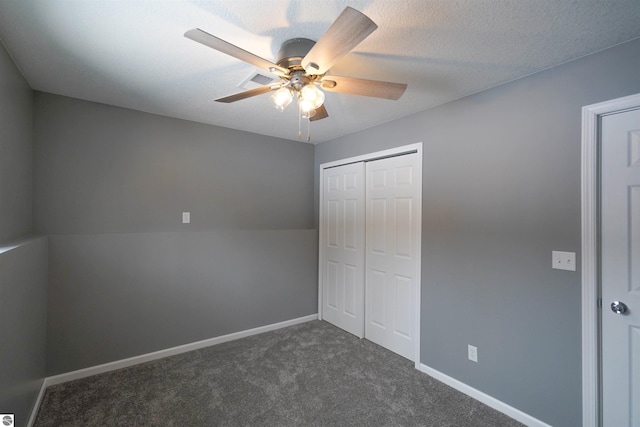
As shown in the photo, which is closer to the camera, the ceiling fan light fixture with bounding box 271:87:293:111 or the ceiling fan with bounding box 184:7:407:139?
the ceiling fan with bounding box 184:7:407:139

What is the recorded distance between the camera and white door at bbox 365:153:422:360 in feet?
8.86

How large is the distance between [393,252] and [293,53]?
6.95 ft

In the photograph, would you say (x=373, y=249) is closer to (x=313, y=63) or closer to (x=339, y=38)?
(x=313, y=63)

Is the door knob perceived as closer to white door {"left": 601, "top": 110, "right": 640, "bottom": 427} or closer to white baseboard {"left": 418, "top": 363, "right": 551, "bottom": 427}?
white door {"left": 601, "top": 110, "right": 640, "bottom": 427}

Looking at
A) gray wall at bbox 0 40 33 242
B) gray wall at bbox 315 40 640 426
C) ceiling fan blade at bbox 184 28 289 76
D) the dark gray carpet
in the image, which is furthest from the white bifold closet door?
gray wall at bbox 0 40 33 242

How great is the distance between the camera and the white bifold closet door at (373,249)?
9.01 feet

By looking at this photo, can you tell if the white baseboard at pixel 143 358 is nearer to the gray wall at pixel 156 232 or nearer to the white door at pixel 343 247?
the gray wall at pixel 156 232

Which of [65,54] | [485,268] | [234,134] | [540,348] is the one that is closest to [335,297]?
[485,268]

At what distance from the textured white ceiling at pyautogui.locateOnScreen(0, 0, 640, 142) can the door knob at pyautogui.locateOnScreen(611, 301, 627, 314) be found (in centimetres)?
148

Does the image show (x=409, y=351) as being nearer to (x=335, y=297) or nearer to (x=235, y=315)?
(x=335, y=297)

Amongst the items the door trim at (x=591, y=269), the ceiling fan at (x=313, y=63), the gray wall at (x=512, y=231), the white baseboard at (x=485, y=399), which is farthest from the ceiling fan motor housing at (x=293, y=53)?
the white baseboard at (x=485, y=399)

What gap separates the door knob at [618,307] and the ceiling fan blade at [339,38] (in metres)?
2.00

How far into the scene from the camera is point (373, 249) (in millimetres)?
3135

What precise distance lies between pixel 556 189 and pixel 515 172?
272 mm
